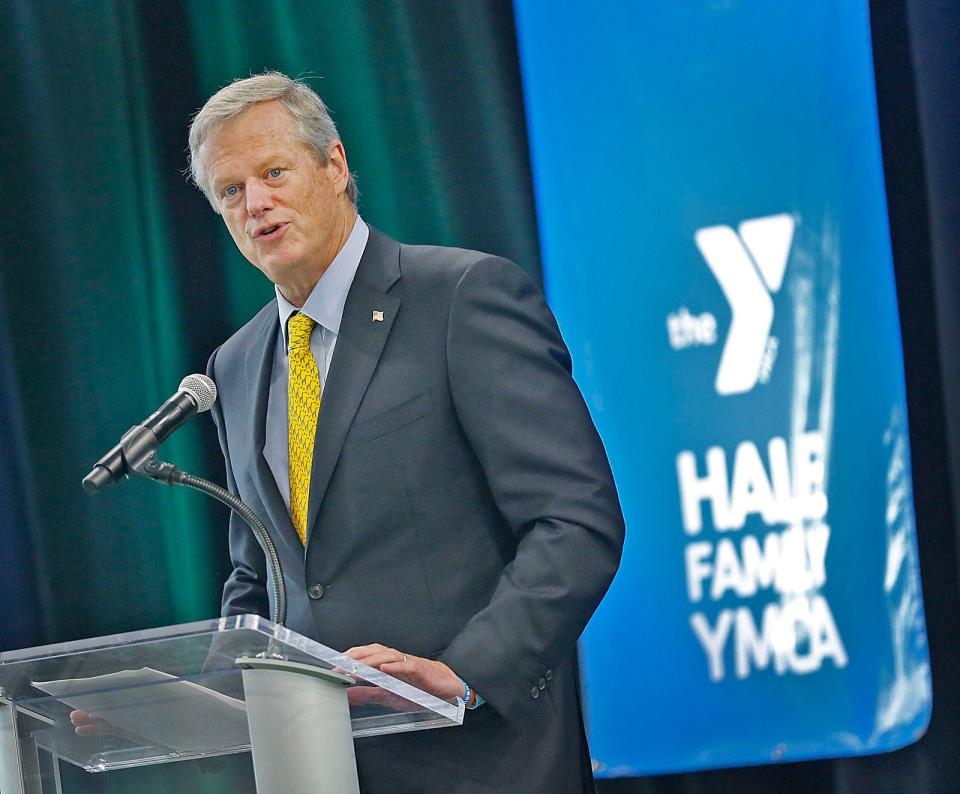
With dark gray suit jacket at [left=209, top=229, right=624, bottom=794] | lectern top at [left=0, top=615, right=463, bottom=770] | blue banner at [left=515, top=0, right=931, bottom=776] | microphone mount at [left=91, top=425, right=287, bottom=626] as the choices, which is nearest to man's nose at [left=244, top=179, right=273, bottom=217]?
dark gray suit jacket at [left=209, top=229, right=624, bottom=794]

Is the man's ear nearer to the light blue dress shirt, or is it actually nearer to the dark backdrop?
the light blue dress shirt

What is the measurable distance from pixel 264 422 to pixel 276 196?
15.1 inches

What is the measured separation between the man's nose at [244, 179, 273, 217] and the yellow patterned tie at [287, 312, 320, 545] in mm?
198

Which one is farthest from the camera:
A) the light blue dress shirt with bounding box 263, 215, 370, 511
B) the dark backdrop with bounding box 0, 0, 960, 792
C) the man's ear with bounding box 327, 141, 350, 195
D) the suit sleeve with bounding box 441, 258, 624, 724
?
the dark backdrop with bounding box 0, 0, 960, 792

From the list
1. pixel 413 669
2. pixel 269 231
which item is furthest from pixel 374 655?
pixel 269 231

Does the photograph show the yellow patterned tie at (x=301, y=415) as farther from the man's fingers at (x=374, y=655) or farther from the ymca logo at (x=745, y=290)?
the ymca logo at (x=745, y=290)

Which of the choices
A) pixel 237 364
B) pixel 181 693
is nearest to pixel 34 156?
pixel 237 364

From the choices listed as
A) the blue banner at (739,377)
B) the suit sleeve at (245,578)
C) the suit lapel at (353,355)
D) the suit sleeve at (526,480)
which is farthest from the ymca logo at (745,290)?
the suit sleeve at (245,578)

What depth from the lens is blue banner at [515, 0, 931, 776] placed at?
238 centimetres

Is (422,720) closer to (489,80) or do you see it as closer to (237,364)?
(237,364)

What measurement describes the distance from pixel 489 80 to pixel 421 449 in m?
1.23

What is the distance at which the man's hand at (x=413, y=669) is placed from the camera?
1468mm

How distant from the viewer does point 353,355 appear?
73.8 inches

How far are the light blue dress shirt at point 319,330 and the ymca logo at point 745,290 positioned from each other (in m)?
0.78
